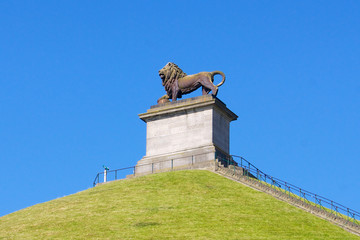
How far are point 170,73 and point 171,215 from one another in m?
20.2

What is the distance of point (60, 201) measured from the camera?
152 ft

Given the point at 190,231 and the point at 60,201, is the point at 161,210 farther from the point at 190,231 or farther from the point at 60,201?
the point at 60,201

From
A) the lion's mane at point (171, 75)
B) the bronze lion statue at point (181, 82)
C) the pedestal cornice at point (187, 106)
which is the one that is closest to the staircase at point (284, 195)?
the pedestal cornice at point (187, 106)

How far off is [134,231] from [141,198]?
749 centimetres

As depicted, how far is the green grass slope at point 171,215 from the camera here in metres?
35.8

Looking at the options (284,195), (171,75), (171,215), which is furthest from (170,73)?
(171,215)

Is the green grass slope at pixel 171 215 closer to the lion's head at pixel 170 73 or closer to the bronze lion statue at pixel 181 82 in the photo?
the bronze lion statue at pixel 181 82

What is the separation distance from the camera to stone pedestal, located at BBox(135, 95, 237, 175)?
52844 mm

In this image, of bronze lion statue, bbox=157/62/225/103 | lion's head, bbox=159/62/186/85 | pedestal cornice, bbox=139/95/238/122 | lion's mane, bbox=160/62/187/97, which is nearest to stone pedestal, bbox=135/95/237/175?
pedestal cornice, bbox=139/95/238/122

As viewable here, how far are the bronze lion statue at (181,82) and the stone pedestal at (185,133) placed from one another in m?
1.11

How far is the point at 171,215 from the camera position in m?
38.6

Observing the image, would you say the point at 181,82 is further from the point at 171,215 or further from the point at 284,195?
the point at 171,215

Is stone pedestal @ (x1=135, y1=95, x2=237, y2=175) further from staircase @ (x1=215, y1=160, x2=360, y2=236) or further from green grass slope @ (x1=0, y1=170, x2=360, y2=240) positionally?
green grass slope @ (x1=0, y1=170, x2=360, y2=240)

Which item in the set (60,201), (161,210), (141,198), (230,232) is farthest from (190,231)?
(60,201)
